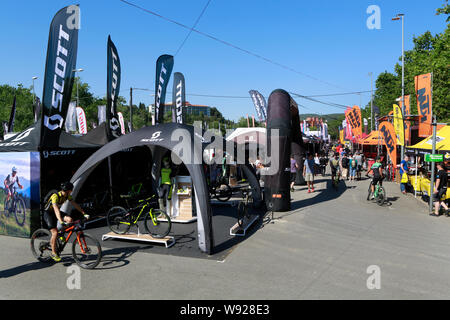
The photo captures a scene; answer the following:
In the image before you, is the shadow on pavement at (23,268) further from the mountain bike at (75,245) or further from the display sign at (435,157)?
the display sign at (435,157)

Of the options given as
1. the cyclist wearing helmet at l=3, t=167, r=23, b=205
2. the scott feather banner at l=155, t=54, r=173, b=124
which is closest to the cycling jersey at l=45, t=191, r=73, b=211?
the cyclist wearing helmet at l=3, t=167, r=23, b=205

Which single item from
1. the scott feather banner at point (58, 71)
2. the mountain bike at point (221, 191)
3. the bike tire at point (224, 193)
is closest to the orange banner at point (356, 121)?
the mountain bike at point (221, 191)

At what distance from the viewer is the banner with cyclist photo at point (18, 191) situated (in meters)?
8.90

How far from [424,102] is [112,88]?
13.1 meters

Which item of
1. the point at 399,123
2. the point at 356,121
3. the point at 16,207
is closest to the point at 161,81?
the point at 16,207

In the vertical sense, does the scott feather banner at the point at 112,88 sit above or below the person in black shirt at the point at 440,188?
above

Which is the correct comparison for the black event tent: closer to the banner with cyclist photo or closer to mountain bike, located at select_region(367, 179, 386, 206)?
the banner with cyclist photo

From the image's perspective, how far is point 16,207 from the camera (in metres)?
9.02

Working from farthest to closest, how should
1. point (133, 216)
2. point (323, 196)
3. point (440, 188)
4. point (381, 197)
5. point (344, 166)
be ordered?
1. point (344, 166)
2. point (323, 196)
3. point (381, 197)
4. point (440, 188)
5. point (133, 216)

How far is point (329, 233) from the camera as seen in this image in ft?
29.4

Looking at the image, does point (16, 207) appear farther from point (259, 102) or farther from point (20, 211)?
point (259, 102)

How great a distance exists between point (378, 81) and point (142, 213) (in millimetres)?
59032

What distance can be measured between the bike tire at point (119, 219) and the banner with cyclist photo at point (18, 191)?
1.96 metres
